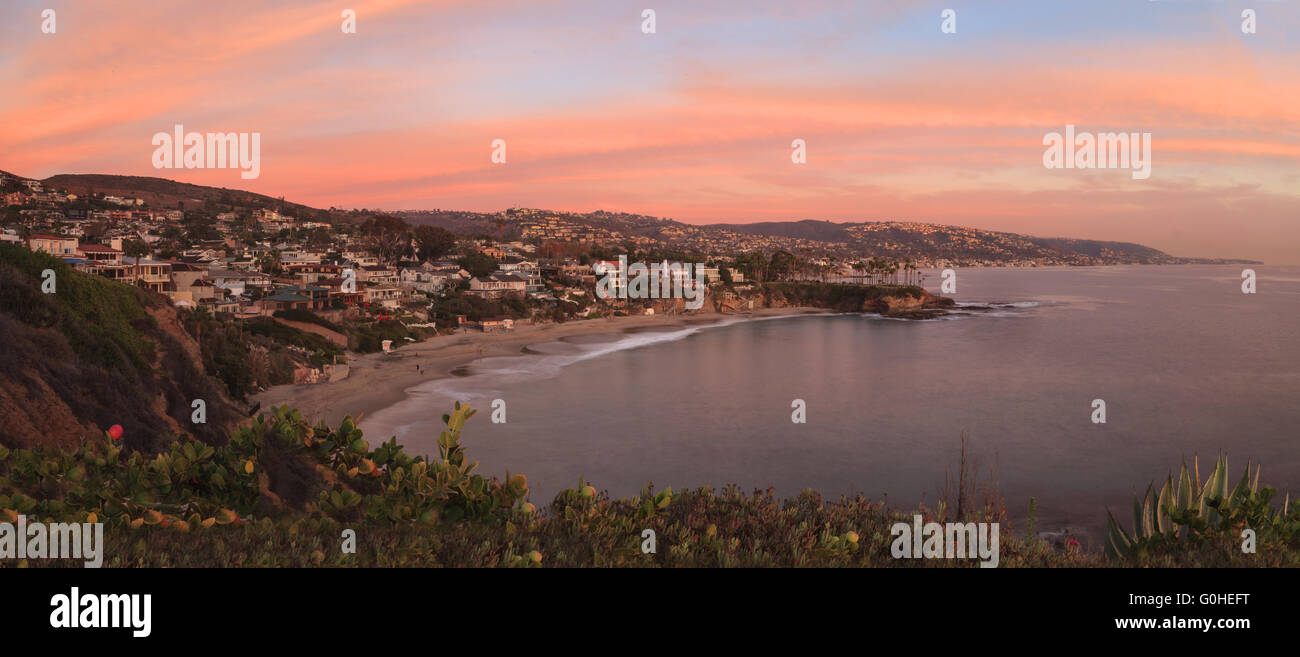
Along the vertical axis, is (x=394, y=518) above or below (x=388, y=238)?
below

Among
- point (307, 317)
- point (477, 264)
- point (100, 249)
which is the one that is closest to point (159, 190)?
point (477, 264)

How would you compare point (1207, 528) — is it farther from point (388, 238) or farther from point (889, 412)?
point (388, 238)

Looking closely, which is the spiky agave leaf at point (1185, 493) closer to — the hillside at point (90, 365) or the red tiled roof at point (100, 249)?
the hillside at point (90, 365)

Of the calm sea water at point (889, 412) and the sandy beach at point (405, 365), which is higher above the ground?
the sandy beach at point (405, 365)

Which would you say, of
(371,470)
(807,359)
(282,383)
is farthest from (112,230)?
(371,470)

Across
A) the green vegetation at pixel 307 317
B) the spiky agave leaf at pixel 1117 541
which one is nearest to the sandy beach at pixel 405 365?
the green vegetation at pixel 307 317
